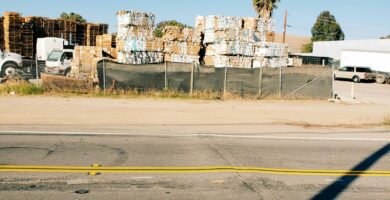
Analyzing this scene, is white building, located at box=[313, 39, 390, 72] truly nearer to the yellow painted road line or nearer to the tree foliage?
the yellow painted road line

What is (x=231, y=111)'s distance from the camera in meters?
17.4

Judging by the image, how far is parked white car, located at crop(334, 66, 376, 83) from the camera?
40.2 metres

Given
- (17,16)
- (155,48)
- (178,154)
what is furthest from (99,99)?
(17,16)

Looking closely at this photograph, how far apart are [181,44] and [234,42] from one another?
2865mm

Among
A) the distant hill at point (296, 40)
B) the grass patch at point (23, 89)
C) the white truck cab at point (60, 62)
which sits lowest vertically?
the grass patch at point (23, 89)

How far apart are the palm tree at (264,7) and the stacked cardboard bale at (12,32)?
25.1 metres

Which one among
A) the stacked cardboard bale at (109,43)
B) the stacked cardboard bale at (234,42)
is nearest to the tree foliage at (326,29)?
the stacked cardboard bale at (234,42)

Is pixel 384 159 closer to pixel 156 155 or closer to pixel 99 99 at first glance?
pixel 156 155

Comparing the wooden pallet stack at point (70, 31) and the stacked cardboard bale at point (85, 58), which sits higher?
the wooden pallet stack at point (70, 31)

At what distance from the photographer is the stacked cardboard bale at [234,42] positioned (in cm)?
2433

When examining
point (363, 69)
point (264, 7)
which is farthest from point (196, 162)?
point (264, 7)

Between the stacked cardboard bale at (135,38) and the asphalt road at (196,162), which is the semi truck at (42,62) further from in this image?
the asphalt road at (196,162)

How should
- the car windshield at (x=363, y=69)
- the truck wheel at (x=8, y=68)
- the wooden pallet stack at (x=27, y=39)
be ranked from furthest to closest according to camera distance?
the car windshield at (x=363, y=69)
the wooden pallet stack at (x=27, y=39)
the truck wheel at (x=8, y=68)

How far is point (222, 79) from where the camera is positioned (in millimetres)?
20969
